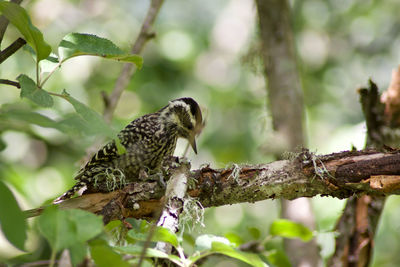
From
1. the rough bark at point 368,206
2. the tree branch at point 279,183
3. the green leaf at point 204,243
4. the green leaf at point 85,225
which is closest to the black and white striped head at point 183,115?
the rough bark at point 368,206

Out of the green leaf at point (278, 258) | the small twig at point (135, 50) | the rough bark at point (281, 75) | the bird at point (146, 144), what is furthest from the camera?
the rough bark at point (281, 75)

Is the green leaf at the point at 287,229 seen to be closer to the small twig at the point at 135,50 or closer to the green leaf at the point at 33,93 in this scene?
the green leaf at the point at 33,93

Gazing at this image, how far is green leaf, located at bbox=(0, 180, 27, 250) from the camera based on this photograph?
1.14m

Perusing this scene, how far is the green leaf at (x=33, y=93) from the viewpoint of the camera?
4.66 feet

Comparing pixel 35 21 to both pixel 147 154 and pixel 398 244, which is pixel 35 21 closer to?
pixel 147 154

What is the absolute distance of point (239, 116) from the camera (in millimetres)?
6672

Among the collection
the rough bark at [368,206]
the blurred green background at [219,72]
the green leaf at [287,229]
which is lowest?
the green leaf at [287,229]

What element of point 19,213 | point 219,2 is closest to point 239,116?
point 219,2

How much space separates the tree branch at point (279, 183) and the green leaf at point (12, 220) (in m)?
0.94

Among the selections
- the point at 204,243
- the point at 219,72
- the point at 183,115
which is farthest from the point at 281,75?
the point at 219,72

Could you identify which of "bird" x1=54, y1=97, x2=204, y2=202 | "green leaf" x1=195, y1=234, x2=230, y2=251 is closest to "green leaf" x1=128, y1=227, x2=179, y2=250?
"green leaf" x1=195, y1=234, x2=230, y2=251

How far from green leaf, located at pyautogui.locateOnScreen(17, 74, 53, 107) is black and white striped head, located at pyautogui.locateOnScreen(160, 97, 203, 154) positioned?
2052mm

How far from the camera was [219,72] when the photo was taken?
267 inches

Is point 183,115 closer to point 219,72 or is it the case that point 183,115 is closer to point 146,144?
point 146,144
